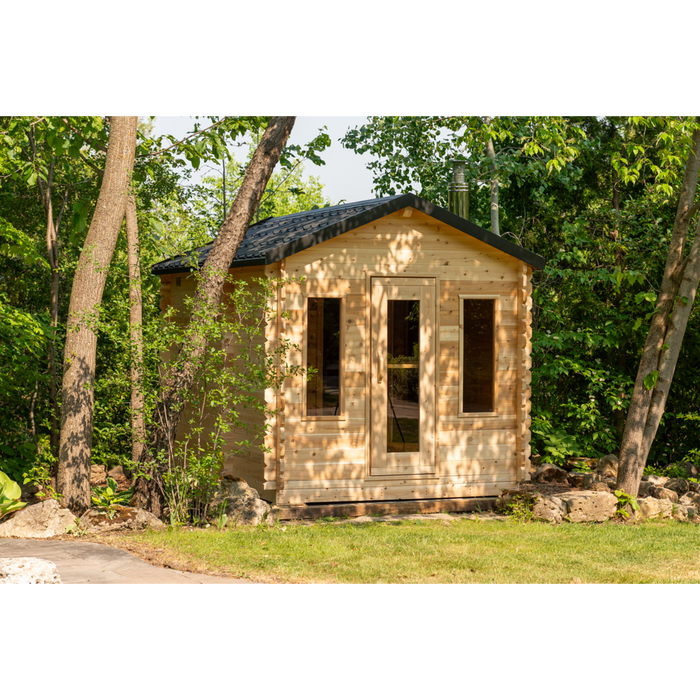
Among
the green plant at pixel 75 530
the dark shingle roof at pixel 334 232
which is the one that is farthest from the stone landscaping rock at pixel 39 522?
the dark shingle roof at pixel 334 232

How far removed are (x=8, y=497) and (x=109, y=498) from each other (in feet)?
3.19

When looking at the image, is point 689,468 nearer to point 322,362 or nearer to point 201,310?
point 322,362

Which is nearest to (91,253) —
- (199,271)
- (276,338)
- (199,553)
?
(199,271)

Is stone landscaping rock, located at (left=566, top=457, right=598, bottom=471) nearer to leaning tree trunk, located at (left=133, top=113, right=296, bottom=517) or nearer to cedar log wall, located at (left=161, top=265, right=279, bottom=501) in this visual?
cedar log wall, located at (left=161, top=265, right=279, bottom=501)

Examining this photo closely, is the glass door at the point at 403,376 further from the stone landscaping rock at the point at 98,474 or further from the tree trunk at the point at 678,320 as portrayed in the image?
the stone landscaping rock at the point at 98,474

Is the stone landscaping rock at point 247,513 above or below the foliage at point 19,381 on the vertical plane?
below

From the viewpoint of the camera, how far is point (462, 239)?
966cm

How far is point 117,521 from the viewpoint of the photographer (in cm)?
780

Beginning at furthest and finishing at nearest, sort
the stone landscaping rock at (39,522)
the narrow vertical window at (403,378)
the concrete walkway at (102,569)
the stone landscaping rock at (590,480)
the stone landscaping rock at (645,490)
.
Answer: the stone landscaping rock at (590,480) → the stone landscaping rock at (645,490) → the narrow vertical window at (403,378) → the stone landscaping rock at (39,522) → the concrete walkway at (102,569)

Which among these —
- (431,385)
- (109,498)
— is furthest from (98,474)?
(431,385)

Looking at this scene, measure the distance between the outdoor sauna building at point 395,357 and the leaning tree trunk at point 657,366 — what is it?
49.1 inches

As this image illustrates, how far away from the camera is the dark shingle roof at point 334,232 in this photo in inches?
342

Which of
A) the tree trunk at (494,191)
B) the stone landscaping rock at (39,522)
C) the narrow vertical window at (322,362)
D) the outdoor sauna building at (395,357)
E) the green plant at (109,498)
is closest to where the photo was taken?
the stone landscaping rock at (39,522)

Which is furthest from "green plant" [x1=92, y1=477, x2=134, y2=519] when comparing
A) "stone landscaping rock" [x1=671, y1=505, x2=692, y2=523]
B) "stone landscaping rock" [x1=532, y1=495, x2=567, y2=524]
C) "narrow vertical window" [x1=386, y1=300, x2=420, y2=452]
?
"stone landscaping rock" [x1=671, y1=505, x2=692, y2=523]
